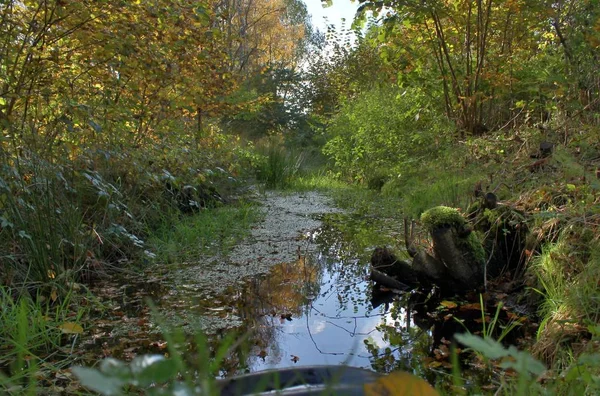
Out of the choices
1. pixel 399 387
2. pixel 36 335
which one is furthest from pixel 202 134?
pixel 399 387

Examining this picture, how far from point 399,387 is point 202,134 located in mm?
6217

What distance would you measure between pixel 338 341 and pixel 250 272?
1.20 m

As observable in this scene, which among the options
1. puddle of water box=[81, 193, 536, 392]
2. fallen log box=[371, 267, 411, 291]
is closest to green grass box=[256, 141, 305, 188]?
puddle of water box=[81, 193, 536, 392]

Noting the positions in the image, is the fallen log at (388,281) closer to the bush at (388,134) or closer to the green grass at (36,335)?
the green grass at (36,335)

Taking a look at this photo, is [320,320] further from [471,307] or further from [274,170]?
[274,170]

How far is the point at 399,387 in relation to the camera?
0.64 metres

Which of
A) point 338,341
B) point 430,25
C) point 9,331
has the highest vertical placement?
point 430,25

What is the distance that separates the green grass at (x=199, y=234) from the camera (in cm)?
400

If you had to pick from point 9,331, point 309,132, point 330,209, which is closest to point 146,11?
point 9,331

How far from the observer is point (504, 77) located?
627 cm

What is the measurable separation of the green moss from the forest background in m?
0.42

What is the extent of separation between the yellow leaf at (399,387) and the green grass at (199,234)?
131 inches

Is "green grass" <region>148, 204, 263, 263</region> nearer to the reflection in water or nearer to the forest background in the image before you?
the forest background

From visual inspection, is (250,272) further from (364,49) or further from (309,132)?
(309,132)
